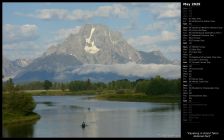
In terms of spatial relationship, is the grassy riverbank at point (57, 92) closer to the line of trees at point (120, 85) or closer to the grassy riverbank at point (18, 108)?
the line of trees at point (120, 85)

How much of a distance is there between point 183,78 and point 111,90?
3.66 meters

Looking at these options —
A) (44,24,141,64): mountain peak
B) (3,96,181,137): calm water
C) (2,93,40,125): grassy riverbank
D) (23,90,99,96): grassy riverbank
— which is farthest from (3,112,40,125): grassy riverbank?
(44,24,141,64): mountain peak

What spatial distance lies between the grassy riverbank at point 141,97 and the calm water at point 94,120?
0.18 meters

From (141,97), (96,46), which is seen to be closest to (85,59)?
(96,46)

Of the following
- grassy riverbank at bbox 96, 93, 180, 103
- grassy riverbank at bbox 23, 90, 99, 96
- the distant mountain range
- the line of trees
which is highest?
the distant mountain range

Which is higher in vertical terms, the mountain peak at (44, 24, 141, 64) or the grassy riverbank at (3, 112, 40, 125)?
the mountain peak at (44, 24, 141, 64)

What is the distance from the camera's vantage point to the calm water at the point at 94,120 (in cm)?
991

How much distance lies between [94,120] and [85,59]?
188 centimetres

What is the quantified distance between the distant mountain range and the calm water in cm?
57

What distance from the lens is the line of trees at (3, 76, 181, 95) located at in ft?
32.5

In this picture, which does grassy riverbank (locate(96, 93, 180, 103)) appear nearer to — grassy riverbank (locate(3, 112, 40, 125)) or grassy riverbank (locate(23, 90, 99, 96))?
grassy riverbank (locate(23, 90, 99, 96))

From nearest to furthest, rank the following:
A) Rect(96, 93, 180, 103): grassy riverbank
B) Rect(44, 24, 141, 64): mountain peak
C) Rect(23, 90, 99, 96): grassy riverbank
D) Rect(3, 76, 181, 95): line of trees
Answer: Rect(44, 24, 141, 64): mountain peak, Rect(23, 90, 99, 96): grassy riverbank, Rect(3, 76, 181, 95): line of trees, Rect(96, 93, 180, 103): grassy riverbank

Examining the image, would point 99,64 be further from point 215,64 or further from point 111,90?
point 215,64

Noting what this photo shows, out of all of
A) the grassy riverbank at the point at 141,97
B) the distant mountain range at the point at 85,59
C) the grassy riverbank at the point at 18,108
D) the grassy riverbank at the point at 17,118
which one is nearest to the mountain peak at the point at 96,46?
the distant mountain range at the point at 85,59
